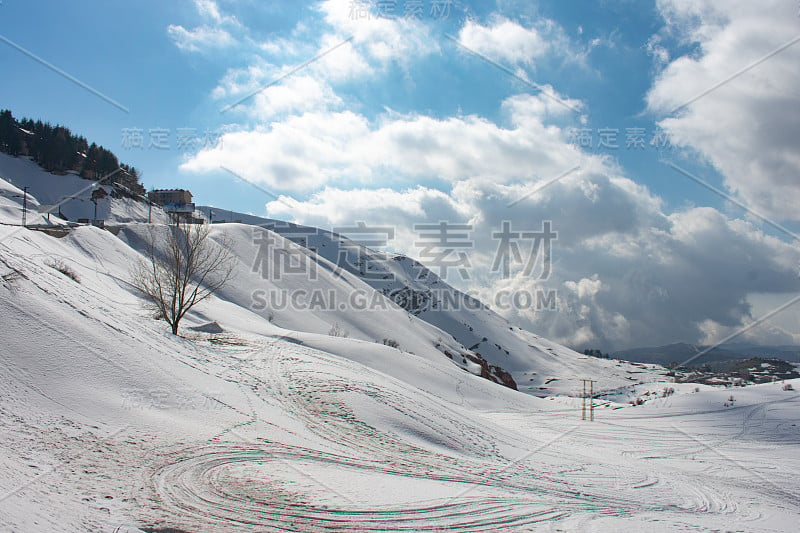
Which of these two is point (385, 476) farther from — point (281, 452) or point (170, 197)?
point (170, 197)

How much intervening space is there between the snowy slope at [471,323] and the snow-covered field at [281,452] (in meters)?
A: 73.2

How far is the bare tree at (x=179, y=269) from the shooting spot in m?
20.7

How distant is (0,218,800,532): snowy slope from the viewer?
298 inches

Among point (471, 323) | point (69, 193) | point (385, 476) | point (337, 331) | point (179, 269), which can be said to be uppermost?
point (69, 193)

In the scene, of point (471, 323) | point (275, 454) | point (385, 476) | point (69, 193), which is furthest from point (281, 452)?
point (471, 323)

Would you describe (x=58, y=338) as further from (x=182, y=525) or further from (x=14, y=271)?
(x=182, y=525)

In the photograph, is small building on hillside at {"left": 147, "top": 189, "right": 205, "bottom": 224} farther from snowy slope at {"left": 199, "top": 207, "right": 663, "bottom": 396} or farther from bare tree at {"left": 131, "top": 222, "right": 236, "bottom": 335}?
bare tree at {"left": 131, "top": 222, "right": 236, "bottom": 335}

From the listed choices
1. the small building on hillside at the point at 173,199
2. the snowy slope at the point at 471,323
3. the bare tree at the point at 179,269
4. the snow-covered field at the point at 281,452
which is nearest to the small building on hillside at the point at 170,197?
the small building on hillside at the point at 173,199

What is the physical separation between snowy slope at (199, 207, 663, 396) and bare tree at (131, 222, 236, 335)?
6158 centimetres

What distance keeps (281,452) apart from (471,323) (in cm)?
11968

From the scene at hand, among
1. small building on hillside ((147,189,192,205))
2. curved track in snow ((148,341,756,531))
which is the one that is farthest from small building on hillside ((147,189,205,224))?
curved track in snow ((148,341,756,531))

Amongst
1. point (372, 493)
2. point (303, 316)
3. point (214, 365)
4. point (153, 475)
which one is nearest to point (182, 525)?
point (153, 475)

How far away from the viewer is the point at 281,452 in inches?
416

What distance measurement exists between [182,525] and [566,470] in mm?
10407
